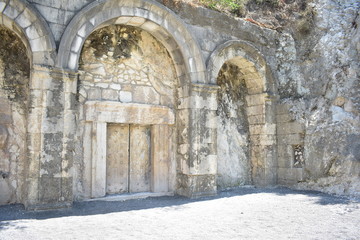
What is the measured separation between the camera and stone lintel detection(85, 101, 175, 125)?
5.69 meters

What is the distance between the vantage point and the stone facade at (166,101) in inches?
192

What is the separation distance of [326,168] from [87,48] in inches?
205

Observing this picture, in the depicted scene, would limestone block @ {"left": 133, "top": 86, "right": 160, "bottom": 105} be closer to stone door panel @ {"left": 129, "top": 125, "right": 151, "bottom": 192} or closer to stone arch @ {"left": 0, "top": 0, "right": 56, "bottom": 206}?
stone door panel @ {"left": 129, "top": 125, "right": 151, "bottom": 192}

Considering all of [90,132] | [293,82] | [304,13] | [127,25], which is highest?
[304,13]

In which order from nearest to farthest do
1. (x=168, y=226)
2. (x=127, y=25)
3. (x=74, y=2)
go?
(x=168, y=226), (x=74, y=2), (x=127, y=25)

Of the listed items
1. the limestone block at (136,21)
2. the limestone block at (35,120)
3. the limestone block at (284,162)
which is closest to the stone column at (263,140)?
the limestone block at (284,162)

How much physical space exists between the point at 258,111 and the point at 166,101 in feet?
7.78

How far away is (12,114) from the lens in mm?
5262

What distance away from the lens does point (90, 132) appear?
224 inches

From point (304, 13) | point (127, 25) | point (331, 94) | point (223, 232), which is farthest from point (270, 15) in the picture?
point (223, 232)

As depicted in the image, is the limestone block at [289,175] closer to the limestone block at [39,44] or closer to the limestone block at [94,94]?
the limestone block at [94,94]

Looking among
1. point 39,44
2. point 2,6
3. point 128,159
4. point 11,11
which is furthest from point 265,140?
point 2,6

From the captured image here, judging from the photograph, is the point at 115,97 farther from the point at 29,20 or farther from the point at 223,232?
the point at 223,232

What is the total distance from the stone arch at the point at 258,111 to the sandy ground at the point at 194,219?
1464 millimetres
